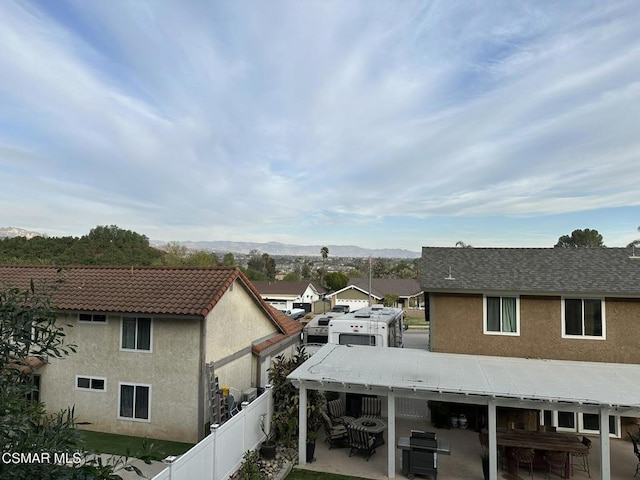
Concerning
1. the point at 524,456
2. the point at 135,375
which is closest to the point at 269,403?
the point at 135,375

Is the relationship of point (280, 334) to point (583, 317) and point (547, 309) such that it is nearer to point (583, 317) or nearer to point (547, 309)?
point (547, 309)

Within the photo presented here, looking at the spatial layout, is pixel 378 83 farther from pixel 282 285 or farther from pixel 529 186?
pixel 282 285

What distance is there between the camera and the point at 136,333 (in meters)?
13.5

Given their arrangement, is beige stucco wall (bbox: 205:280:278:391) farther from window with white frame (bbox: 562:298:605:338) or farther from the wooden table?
window with white frame (bbox: 562:298:605:338)

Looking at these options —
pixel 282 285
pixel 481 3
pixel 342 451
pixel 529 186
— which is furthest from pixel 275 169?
pixel 282 285

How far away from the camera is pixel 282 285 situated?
63469 millimetres

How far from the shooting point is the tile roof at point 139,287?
13102 millimetres

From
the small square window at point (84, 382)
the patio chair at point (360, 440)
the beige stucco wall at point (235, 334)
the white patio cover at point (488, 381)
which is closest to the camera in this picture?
the white patio cover at point (488, 381)

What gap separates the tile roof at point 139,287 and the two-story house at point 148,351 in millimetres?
39

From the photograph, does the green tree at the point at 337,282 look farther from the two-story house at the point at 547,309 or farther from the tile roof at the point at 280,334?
the two-story house at the point at 547,309

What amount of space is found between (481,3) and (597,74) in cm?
583

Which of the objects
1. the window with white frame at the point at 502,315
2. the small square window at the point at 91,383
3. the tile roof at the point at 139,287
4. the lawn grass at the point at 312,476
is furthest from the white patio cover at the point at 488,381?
the small square window at the point at 91,383

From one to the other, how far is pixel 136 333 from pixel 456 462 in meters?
11.1

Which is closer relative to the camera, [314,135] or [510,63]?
[510,63]
